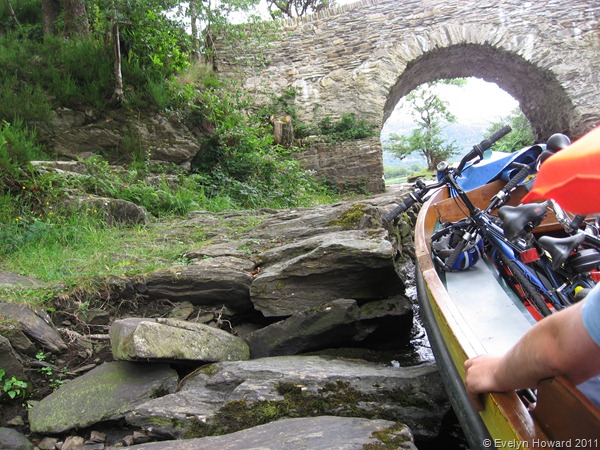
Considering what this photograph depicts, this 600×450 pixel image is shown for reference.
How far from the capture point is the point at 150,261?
3312 millimetres

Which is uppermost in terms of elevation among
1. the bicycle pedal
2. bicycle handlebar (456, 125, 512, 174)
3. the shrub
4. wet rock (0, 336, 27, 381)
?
the shrub

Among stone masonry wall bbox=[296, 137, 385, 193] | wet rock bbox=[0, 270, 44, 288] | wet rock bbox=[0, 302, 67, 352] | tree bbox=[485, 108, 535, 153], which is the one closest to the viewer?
wet rock bbox=[0, 302, 67, 352]

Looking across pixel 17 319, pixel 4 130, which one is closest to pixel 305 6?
pixel 4 130

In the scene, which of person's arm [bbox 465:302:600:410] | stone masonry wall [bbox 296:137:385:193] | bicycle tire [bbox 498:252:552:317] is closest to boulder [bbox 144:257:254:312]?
bicycle tire [bbox 498:252:552:317]

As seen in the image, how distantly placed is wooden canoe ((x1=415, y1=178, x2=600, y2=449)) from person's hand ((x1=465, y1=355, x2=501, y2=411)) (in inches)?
1.2

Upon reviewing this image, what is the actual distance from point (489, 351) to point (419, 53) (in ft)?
31.6

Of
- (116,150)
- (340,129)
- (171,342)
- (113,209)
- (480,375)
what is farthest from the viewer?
(340,129)

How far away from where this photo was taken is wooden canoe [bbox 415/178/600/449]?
99 cm

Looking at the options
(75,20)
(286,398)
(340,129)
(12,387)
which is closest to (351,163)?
(340,129)

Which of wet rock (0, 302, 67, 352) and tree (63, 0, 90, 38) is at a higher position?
tree (63, 0, 90, 38)

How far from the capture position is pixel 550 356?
935mm

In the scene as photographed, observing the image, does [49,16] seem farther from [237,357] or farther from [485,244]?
[485,244]

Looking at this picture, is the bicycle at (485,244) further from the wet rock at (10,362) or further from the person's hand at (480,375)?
the wet rock at (10,362)

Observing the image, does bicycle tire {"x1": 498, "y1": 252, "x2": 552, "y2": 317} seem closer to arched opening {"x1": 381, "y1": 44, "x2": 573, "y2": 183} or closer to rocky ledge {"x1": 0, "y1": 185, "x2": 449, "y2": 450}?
rocky ledge {"x1": 0, "y1": 185, "x2": 449, "y2": 450}
